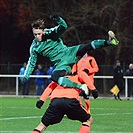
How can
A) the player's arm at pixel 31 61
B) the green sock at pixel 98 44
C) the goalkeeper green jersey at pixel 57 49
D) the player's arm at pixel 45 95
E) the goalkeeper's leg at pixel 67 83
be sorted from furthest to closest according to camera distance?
the player's arm at pixel 31 61 → the goalkeeper green jersey at pixel 57 49 → the player's arm at pixel 45 95 → the goalkeeper's leg at pixel 67 83 → the green sock at pixel 98 44

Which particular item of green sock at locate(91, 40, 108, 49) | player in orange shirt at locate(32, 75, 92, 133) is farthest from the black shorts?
green sock at locate(91, 40, 108, 49)

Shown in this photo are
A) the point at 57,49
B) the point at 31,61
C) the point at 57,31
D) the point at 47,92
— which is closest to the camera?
the point at 47,92

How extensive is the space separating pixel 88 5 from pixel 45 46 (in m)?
28.7

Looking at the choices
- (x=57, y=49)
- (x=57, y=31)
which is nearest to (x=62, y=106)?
(x=57, y=49)

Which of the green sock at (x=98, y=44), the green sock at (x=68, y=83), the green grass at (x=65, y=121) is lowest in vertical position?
the green grass at (x=65, y=121)

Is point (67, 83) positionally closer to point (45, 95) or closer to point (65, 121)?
point (45, 95)

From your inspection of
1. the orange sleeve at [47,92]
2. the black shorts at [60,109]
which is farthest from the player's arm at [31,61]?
the black shorts at [60,109]

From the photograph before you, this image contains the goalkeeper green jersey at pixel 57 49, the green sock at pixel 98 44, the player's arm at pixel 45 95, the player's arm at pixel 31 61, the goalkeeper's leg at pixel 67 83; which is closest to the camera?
the green sock at pixel 98 44

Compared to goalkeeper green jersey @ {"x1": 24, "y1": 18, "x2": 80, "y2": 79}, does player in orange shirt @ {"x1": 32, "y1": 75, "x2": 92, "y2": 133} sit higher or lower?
lower

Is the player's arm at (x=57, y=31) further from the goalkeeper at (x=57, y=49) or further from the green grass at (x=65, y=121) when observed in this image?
the green grass at (x=65, y=121)

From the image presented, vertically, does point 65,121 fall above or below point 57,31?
below

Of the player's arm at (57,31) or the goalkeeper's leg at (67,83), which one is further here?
the player's arm at (57,31)

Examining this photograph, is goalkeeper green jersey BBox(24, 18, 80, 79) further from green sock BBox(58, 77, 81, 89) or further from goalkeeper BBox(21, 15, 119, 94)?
green sock BBox(58, 77, 81, 89)

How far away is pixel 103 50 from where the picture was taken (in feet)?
141
